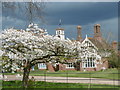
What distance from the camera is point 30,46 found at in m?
7.84

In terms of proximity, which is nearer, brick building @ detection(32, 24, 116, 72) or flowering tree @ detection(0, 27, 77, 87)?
flowering tree @ detection(0, 27, 77, 87)

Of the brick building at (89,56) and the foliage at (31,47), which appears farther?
the brick building at (89,56)

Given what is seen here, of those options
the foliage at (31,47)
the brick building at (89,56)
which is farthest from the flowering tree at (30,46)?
the brick building at (89,56)

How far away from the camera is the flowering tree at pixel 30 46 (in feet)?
26.1

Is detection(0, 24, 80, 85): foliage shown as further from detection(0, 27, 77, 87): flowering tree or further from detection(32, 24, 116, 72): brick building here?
detection(32, 24, 116, 72): brick building

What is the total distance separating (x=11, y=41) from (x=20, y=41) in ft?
1.10

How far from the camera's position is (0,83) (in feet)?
31.2

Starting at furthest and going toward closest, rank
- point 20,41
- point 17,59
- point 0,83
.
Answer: point 0,83 → point 17,59 → point 20,41

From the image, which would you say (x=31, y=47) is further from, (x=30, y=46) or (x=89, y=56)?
(x=89, y=56)

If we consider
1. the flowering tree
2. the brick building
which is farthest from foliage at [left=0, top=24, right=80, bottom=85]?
the brick building

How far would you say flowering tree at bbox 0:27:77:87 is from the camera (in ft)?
26.1

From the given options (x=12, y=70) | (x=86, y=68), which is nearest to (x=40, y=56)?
(x=12, y=70)

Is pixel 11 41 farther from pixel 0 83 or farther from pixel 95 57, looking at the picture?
pixel 95 57

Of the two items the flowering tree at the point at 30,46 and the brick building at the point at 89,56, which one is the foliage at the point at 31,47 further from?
the brick building at the point at 89,56
